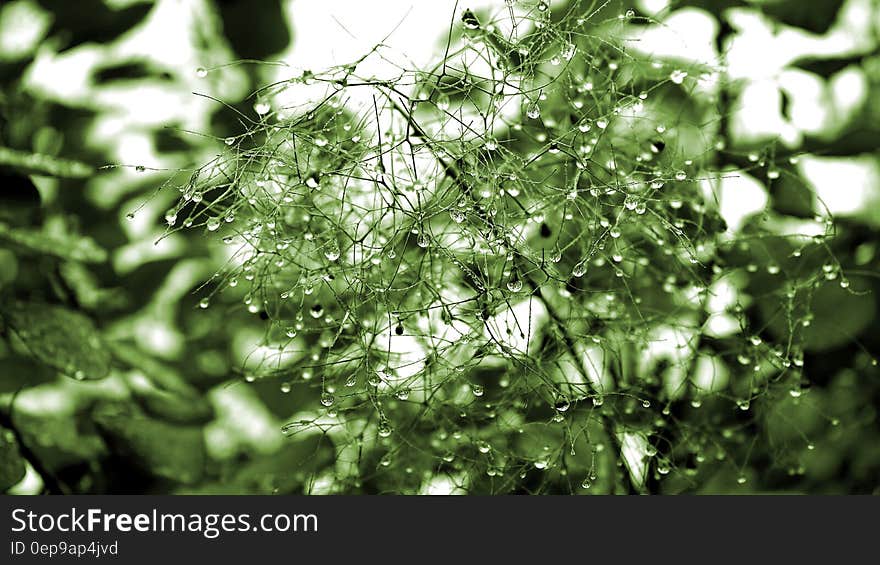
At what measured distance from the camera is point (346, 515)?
0.31m

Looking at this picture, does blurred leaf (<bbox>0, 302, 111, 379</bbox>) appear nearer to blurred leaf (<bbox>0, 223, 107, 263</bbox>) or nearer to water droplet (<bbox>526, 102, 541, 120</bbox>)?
blurred leaf (<bbox>0, 223, 107, 263</bbox>)

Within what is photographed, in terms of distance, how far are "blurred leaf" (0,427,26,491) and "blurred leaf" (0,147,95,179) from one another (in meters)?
0.13

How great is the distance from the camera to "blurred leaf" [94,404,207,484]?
34 centimetres

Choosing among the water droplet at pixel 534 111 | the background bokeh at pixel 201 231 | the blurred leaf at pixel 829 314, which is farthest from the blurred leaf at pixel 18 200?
the blurred leaf at pixel 829 314

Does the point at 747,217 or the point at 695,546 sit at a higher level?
the point at 747,217

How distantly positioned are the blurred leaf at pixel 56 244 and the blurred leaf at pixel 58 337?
3 cm

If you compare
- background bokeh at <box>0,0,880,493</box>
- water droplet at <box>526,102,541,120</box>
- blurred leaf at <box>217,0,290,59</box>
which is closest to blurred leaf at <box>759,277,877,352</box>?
background bokeh at <box>0,0,880,493</box>

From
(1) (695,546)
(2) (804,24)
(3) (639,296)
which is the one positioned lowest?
(1) (695,546)

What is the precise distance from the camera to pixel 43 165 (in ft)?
1.13

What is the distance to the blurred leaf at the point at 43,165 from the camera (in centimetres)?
34

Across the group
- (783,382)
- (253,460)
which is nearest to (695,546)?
(783,382)

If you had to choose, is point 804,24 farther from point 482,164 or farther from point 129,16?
point 129,16

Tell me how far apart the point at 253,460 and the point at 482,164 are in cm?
19

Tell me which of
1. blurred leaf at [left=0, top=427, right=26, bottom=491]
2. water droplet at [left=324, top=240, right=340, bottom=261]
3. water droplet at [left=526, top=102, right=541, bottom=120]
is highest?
water droplet at [left=526, top=102, right=541, bottom=120]
